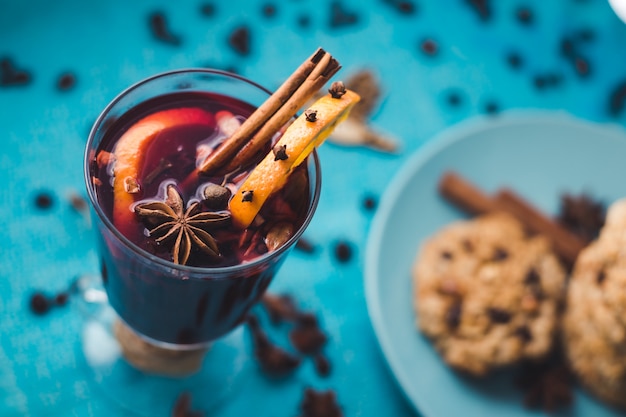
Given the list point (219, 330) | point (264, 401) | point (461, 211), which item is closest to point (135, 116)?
point (219, 330)

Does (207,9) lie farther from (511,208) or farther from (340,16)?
(511,208)

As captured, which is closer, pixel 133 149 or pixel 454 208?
pixel 133 149

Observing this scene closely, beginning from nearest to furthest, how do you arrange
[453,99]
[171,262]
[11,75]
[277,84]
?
[171,262]
[11,75]
[277,84]
[453,99]

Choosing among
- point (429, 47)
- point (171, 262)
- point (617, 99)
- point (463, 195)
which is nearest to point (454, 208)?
point (463, 195)

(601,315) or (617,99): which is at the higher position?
(617,99)

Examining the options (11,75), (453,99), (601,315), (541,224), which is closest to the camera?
(601,315)

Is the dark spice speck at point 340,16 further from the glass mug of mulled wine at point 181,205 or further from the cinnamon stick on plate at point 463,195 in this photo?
the glass mug of mulled wine at point 181,205

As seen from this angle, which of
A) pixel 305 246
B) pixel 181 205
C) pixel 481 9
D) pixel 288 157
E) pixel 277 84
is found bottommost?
pixel 305 246
